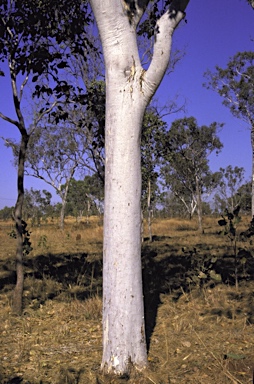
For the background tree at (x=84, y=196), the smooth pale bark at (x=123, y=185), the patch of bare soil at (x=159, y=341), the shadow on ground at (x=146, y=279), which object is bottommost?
the patch of bare soil at (x=159, y=341)

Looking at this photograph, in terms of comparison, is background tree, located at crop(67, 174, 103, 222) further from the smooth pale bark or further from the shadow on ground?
the smooth pale bark

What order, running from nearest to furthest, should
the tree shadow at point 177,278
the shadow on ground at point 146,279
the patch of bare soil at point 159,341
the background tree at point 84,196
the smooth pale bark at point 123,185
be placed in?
the smooth pale bark at point 123,185 → the patch of bare soil at point 159,341 → the tree shadow at point 177,278 → the shadow on ground at point 146,279 → the background tree at point 84,196

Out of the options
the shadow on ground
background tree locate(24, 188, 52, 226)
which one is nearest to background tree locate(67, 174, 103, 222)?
background tree locate(24, 188, 52, 226)

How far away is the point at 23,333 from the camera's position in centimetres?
483

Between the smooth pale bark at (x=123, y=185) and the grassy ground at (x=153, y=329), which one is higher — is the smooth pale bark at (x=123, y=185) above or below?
above

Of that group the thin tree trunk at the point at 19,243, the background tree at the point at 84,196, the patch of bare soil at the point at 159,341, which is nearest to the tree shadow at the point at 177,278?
the patch of bare soil at the point at 159,341

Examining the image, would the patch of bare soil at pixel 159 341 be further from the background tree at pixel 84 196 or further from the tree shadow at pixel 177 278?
the background tree at pixel 84 196

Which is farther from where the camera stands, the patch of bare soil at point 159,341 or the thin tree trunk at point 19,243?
the thin tree trunk at point 19,243

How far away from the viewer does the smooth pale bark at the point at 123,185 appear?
11.2 feet

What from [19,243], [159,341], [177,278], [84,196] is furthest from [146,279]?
[84,196]

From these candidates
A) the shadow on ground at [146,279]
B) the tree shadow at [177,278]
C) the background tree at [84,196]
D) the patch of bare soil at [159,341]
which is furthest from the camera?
the background tree at [84,196]

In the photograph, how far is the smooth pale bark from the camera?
3.41 m

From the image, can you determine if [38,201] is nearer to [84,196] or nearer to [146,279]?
[84,196]

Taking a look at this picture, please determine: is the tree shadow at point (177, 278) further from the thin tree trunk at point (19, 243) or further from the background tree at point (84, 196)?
the background tree at point (84, 196)
